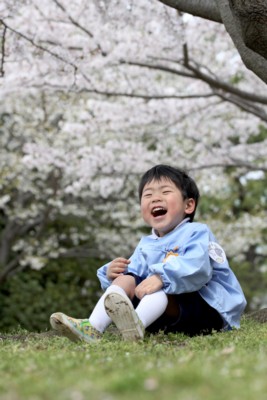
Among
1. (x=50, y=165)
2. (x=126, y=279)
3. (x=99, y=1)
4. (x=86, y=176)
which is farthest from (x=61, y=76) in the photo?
(x=126, y=279)

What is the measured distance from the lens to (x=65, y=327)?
12.6 feet

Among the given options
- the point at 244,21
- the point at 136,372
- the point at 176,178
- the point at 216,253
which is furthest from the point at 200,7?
the point at 136,372

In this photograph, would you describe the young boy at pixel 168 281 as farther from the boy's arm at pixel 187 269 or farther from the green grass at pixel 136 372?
the green grass at pixel 136 372

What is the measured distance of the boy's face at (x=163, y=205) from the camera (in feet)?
14.6

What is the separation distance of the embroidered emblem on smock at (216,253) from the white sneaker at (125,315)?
0.68 metres

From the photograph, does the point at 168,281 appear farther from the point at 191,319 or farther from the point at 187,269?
the point at 191,319

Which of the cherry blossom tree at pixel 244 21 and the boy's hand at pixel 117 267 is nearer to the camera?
the cherry blossom tree at pixel 244 21

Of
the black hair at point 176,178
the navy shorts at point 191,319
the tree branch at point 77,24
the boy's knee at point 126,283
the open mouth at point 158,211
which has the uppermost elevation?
the tree branch at point 77,24

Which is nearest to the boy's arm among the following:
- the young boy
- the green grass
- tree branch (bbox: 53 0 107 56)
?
the young boy

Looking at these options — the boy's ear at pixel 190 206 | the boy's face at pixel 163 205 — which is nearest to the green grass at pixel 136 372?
the boy's face at pixel 163 205

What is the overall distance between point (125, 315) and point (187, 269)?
483mm

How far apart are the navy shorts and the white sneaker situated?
431 millimetres

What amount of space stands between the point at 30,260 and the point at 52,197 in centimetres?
120

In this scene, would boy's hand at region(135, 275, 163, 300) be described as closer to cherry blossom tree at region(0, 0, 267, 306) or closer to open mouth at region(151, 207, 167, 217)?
open mouth at region(151, 207, 167, 217)
